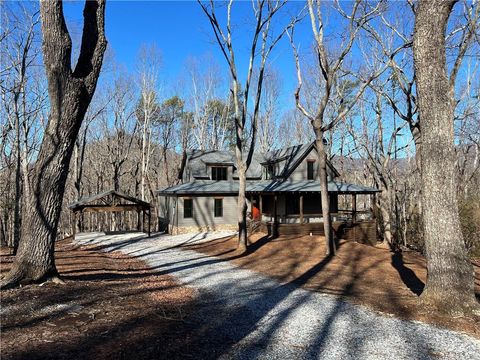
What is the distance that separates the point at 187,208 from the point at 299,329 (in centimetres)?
1824

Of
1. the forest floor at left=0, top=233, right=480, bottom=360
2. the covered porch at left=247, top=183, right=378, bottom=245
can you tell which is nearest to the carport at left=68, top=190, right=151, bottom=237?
the covered porch at left=247, top=183, right=378, bottom=245

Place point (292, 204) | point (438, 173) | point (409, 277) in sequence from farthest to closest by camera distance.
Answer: point (292, 204)
point (409, 277)
point (438, 173)

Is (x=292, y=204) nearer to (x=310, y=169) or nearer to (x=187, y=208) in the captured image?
(x=310, y=169)

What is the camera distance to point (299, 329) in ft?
17.6

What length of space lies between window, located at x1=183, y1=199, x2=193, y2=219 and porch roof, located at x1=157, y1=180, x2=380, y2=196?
2.67 ft

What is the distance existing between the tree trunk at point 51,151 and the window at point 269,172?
65.3 feet

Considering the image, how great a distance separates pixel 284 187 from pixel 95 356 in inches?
735

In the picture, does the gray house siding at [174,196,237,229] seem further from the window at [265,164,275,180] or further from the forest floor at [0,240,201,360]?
the forest floor at [0,240,201,360]

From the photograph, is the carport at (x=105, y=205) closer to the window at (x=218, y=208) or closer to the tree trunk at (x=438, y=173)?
the window at (x=218, y=208)

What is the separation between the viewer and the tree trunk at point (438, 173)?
6.27 meters

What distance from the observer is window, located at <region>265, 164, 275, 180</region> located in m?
26.0

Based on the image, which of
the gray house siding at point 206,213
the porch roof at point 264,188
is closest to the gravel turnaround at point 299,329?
the porch roof at point 264,188

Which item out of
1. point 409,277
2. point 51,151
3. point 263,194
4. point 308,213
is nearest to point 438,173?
point 409,277

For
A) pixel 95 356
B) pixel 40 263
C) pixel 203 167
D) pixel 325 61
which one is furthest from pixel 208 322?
pixel 203 167
